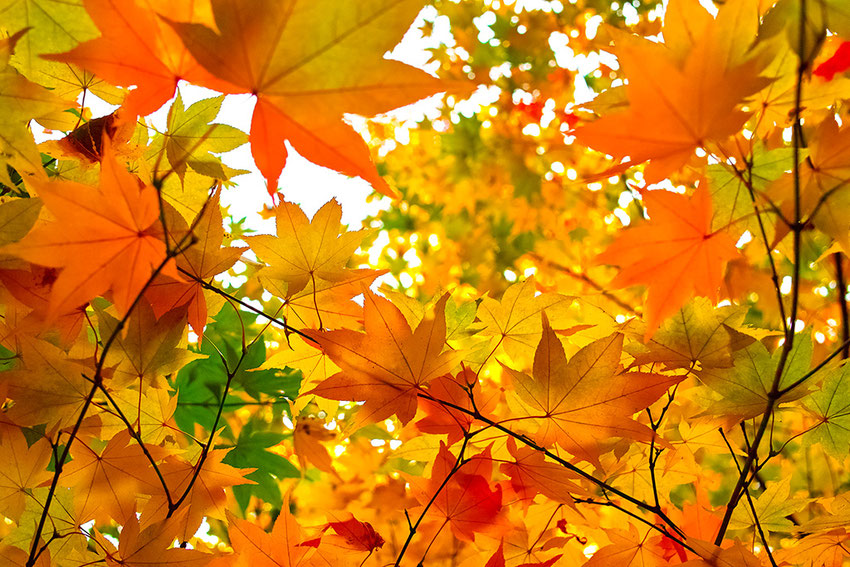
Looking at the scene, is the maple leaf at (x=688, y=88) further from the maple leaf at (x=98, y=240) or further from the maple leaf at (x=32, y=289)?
the maple leaf at (x=32, y=289)

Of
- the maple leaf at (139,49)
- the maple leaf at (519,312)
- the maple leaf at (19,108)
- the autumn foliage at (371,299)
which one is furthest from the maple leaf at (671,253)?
the maple leaf at (19,108)

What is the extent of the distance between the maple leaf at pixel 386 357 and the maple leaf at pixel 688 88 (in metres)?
0.20

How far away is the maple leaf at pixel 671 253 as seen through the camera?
0.52 m

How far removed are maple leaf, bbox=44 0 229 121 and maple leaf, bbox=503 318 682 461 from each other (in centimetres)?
35

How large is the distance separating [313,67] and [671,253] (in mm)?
348

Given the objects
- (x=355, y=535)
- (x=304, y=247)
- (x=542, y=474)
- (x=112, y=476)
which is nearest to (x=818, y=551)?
(x=542, y=474)

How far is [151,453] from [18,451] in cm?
13

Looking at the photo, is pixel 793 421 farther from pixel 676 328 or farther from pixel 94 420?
pixel 94 420

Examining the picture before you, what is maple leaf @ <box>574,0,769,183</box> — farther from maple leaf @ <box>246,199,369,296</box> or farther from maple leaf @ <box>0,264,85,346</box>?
maple leaf @ <box>0,264,85,346</box>

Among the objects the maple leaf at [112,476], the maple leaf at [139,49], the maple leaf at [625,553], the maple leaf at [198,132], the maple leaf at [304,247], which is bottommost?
the maple leaf at [112,476]

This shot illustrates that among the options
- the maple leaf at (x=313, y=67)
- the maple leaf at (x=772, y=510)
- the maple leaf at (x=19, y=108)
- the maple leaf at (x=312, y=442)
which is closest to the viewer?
the maple leaf at (x=313, y=67)

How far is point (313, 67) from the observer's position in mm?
391

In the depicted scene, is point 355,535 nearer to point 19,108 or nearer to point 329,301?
point 329,301

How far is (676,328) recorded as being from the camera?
60 centimetres
